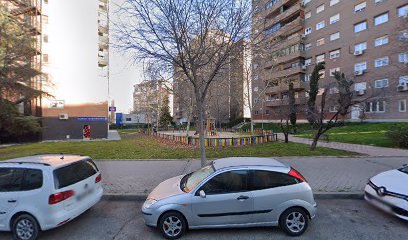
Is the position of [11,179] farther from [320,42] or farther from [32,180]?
[320,42]

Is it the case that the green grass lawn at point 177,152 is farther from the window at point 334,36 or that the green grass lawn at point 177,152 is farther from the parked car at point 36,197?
the window at point 334,36

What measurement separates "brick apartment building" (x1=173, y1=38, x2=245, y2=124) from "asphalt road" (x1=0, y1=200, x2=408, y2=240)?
17.5 feet

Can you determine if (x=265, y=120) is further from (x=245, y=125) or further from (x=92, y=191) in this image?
(x=92, y=191)

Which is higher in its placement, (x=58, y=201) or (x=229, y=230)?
(x=58, y=201)

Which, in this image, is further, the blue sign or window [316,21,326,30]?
window [316,21,326,30]

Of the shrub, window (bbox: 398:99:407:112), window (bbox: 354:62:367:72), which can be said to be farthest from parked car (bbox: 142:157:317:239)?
window (bbox: 354:62:367:72)

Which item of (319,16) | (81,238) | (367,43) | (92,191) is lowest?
(81,238)

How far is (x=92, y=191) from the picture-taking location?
16.7 feet

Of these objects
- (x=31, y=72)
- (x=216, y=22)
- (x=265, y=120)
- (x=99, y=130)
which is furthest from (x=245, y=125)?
(x=216, y=22)

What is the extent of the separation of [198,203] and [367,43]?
34639 mm

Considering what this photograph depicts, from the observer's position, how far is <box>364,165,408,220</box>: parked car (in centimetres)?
442

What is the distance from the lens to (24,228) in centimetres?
416

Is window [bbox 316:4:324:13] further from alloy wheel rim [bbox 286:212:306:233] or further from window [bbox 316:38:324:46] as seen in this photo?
alloy wheel rim [bbox 286:212:306:233]

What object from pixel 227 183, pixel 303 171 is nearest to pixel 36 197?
pixel 227 183
